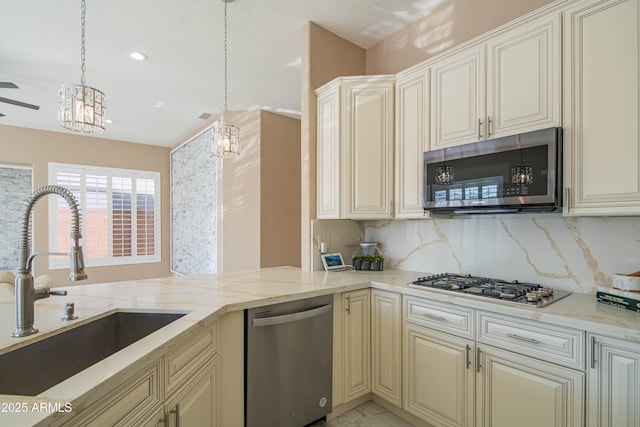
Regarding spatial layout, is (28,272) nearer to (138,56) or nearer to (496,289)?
(496,289)

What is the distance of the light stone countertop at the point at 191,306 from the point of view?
85 centimetres

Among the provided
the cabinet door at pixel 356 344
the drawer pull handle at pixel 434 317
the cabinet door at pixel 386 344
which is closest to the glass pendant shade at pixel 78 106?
the cabinet door at pixel 356 344

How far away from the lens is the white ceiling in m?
2.55

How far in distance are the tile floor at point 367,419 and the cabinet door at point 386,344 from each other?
0.14 metres

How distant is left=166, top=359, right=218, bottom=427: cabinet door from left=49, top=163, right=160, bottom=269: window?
5548 mm

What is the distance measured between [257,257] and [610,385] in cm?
385

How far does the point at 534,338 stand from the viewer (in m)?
1.51

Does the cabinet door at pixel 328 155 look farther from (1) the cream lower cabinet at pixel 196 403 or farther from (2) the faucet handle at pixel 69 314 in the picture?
(2) the faucet handle at pixel 69 314

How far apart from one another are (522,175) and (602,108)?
1.47ft

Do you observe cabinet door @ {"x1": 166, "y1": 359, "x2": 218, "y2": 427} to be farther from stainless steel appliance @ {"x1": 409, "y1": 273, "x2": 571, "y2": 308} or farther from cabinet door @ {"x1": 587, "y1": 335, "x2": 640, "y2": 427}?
cabinet door @ {"x1": 587, "y1": 335, "x2": 640, "y2": 427}

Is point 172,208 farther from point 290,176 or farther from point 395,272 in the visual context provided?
point 395,272

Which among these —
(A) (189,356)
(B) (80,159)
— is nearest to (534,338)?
(A) (189,356)

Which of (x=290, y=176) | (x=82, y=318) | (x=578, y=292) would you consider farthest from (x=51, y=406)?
(x=290, y=176)

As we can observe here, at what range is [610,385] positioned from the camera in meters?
1.31
